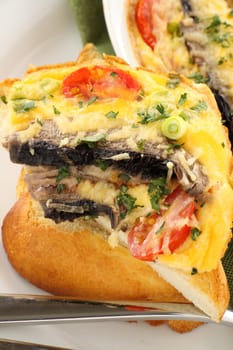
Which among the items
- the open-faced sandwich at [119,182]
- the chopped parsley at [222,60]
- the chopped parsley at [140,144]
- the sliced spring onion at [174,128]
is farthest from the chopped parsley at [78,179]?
the chopped parsley at [222,60]

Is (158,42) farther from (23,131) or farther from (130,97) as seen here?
(23,131)

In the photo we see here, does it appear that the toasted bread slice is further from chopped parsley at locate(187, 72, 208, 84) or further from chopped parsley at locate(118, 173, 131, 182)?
chopped parsley at locate(187, 72, 208, 84)

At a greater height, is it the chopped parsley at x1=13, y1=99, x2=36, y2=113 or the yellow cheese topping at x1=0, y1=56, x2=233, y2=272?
the chopped parsley at x1=13, y1=99, x2=36, y2=113

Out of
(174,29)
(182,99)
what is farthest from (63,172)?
(174,29)

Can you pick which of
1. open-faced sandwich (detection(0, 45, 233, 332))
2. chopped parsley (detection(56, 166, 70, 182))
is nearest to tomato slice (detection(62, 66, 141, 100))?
open-faced sandwich (detection(0, 45, 233, 332))

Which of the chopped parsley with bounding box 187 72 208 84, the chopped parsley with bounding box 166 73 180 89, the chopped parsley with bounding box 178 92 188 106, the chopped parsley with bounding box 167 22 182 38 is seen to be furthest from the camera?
the chopped parsley with bounding box 167 22 182 38

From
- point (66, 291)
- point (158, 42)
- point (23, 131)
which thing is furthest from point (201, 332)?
point (158, 42)
